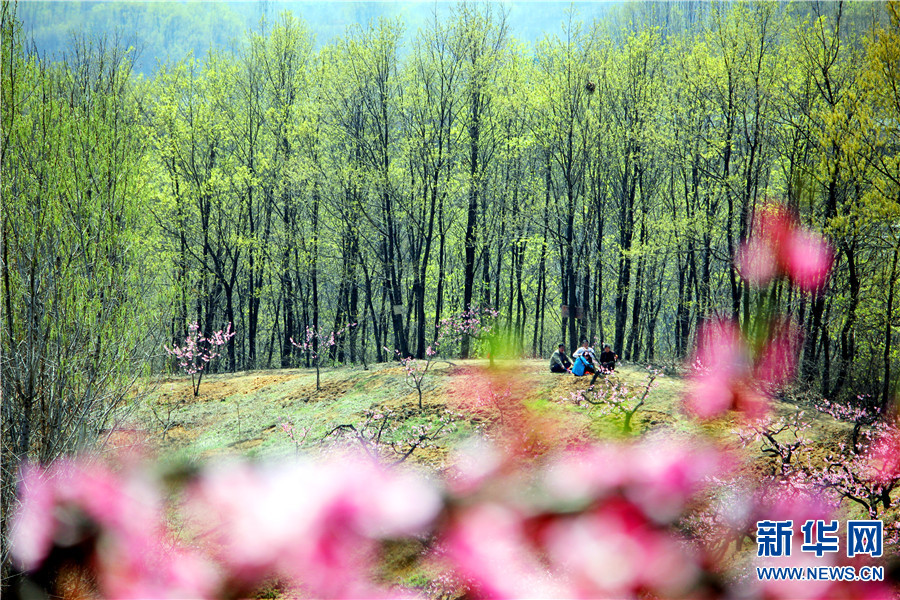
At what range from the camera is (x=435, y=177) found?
17.7 meters

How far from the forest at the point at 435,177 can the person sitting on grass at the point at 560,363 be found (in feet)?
14.6

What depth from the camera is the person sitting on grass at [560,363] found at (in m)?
12.1

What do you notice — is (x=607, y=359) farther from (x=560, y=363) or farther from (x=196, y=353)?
(x=196, y=353)

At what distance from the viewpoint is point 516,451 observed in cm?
911

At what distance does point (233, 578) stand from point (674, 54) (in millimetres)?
18844

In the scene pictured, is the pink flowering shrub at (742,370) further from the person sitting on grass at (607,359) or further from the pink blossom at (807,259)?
the person sitting on grass at (607,359)

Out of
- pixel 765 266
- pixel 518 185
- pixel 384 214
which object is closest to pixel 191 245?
pixel 384 214

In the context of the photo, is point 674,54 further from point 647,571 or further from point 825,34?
Result: point 647,571

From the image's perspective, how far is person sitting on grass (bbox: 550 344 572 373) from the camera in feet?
39.6

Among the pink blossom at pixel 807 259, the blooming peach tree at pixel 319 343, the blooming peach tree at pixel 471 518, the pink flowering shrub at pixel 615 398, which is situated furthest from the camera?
the blooming peach tree at pixel 319 343

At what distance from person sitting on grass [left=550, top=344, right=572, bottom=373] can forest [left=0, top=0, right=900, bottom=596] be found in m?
4.45

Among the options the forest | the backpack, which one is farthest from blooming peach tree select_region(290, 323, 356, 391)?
the backpack

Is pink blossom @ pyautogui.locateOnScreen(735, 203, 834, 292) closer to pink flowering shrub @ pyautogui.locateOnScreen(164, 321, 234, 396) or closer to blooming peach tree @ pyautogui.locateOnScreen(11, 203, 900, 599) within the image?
blooming peach tree @ pyautogui.locateOnScreen(11, 203, 900, 599)

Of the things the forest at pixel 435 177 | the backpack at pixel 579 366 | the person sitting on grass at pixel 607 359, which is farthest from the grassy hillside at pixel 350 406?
the forest at pixel 435 177
